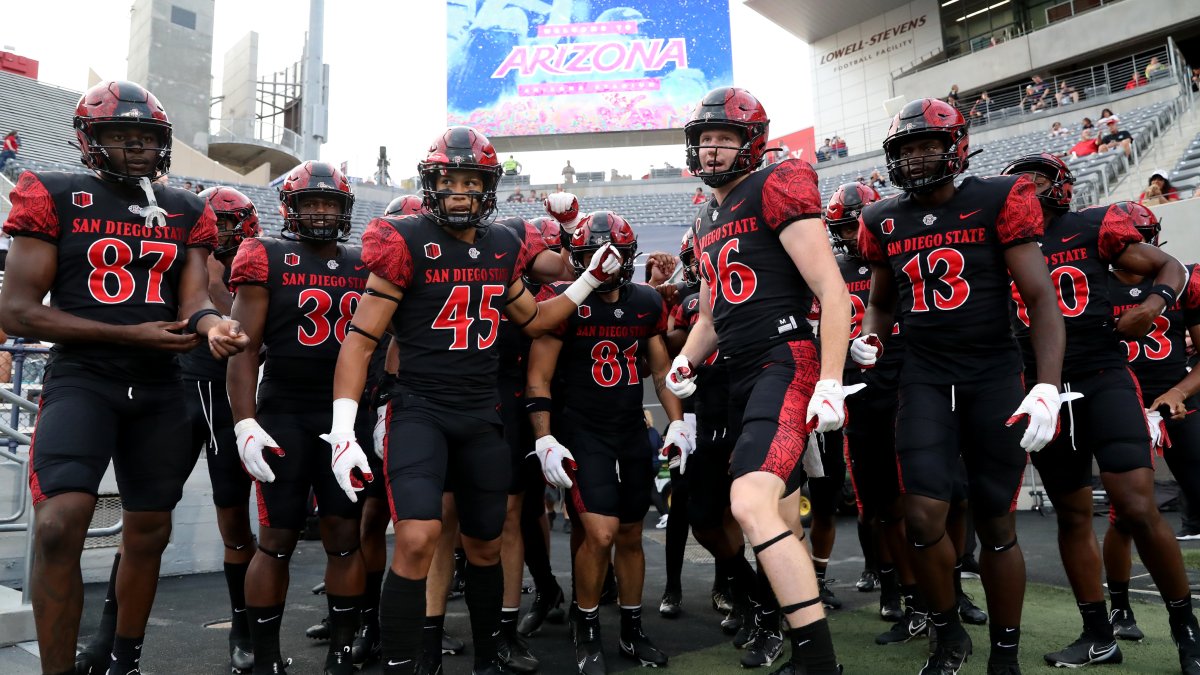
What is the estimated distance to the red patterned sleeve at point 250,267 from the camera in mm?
3857

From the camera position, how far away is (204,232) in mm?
3553

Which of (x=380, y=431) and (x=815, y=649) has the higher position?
(x=380, y=431)

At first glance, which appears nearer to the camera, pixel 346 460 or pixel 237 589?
pixel 346 460

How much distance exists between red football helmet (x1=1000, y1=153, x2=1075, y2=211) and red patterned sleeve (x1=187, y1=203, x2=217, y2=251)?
155 inches

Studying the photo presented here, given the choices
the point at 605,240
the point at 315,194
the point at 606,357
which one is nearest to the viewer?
the point at 315,194

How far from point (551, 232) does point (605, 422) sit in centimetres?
182

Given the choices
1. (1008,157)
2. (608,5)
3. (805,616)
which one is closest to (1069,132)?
(1008,157)

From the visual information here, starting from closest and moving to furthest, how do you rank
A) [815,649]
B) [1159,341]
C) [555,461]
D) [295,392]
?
[815,649]
[295,392]
[555,461]
[1159,341]

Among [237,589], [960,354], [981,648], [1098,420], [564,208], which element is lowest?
[981,648]

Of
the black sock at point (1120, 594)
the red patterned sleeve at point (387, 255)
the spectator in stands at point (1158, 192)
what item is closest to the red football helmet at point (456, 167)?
the red patterned sleeve at point (387, 255)

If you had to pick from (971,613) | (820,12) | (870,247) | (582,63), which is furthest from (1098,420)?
(820,12)

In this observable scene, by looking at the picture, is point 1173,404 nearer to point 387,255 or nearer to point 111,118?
point 387,255

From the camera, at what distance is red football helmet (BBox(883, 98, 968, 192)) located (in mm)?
3561

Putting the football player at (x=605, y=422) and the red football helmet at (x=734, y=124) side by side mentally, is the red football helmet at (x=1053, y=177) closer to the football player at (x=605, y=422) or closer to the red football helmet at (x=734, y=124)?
the red football helmet at (x=734, y=124)
